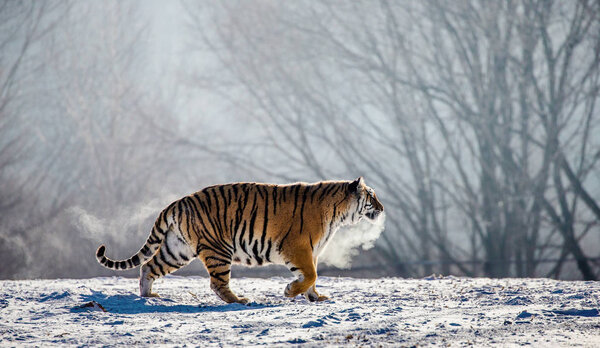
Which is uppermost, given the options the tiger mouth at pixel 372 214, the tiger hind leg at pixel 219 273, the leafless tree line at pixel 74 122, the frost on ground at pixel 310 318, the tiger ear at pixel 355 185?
the leafless tree line at pixel 74 122

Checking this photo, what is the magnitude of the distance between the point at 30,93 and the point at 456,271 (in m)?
14.5

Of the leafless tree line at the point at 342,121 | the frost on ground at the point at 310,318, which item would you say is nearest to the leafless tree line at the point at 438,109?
the leafless tree line at the point at 342,121

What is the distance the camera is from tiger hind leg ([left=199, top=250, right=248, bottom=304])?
5594 millimetres

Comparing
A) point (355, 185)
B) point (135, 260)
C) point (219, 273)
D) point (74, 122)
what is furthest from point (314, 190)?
point (74, 122)

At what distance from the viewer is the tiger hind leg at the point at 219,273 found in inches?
220

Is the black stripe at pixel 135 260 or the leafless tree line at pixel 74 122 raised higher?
the leafless tree line at pixel 74 122

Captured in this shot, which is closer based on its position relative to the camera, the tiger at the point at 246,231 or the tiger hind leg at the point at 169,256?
the tiger at the point at 246,231

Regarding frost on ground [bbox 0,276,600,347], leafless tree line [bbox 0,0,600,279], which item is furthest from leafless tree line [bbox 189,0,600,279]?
frost on ground [bbox 0,276,600,347]

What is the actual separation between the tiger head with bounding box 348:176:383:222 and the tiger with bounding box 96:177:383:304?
19 mm

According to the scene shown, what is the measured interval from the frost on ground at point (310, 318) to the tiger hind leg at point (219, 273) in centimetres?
14

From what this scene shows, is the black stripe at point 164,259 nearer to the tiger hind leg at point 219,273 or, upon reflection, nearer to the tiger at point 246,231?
the tiger at point 246,231

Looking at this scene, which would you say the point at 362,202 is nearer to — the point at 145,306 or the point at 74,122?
the point at 145,306

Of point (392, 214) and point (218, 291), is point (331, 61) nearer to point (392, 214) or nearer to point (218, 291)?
point (392, 214)

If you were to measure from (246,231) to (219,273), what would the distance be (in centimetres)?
45
